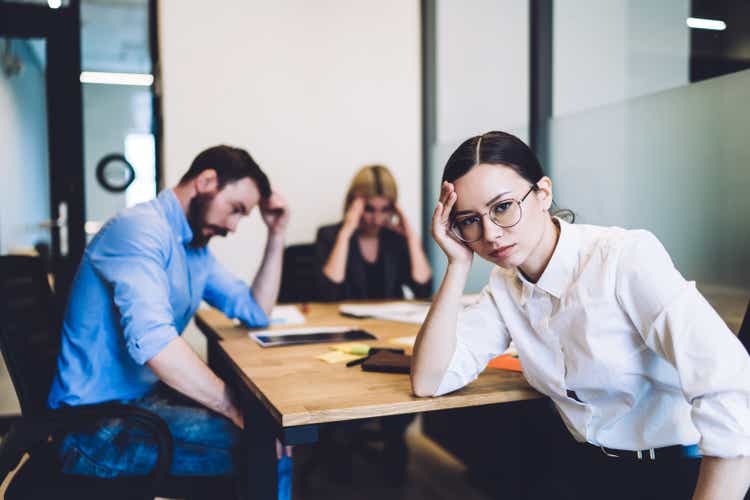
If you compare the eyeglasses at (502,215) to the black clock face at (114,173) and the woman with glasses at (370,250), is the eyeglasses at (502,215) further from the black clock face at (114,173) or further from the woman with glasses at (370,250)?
the black clock face at (114,173)

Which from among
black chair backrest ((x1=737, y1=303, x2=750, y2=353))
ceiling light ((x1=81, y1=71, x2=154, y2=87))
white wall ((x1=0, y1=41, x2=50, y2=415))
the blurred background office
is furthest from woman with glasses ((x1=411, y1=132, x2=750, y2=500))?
A: ceiling light ((x1=81, y1=71, x2=154, y2=87))

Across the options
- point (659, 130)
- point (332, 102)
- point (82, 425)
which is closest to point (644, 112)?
point (659, 130)

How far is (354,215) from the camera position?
3.21m

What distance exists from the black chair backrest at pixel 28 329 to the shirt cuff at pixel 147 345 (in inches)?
10.3

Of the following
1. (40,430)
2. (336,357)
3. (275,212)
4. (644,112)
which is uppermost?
(644,112)

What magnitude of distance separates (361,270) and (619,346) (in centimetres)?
204

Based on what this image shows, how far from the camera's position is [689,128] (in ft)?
6.37

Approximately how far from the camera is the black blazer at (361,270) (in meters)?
3.15

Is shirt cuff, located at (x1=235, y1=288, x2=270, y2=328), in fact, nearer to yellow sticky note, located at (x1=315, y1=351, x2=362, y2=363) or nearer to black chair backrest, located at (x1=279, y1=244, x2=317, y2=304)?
yellow sticky note, located at (x1=315, y1=351, x2=362, y2=363)

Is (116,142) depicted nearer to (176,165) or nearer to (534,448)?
(176,165)

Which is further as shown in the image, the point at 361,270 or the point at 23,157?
the point at 23,157

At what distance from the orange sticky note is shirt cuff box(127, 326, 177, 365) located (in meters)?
0.84

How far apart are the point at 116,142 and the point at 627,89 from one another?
123 inches

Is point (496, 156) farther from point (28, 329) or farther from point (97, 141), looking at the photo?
point (97, 141)
